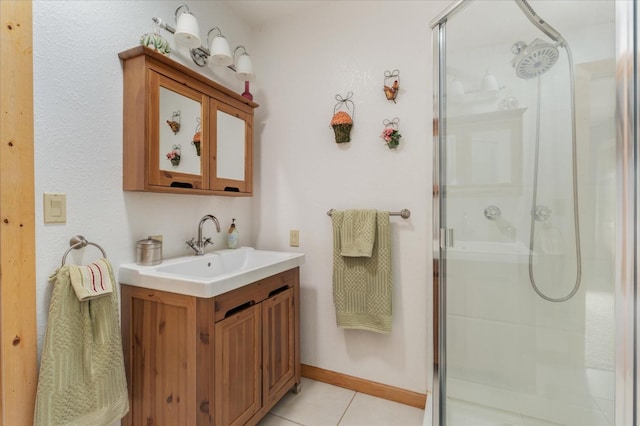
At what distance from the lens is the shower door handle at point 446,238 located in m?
1.48

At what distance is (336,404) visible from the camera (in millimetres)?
1757

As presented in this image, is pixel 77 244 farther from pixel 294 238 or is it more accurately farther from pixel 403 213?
pixel 403 213

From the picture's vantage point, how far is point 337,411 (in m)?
1.69

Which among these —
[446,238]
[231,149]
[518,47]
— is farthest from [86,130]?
[518,47]

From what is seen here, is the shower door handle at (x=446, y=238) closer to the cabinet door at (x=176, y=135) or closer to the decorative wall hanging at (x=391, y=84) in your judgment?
the decorative wall hanging at (x=391, y=84)

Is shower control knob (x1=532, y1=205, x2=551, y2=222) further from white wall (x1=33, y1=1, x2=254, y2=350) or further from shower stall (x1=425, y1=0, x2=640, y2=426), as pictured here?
white wall (x1=33, y1=1, x2=254, y2=350)

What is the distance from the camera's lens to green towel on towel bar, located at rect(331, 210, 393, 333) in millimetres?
1730

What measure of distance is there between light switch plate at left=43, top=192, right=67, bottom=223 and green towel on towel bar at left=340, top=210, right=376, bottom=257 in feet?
4.32

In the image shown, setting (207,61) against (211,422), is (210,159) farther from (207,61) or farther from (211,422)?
(211,422)

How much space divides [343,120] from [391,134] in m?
0.31

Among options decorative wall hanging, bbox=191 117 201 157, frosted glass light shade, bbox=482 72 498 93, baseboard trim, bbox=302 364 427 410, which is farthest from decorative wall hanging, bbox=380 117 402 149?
baseboard trim, bbox=302 364 427 410

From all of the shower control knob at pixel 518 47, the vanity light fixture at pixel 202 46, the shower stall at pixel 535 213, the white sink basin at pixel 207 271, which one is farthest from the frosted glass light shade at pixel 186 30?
the shower control knob at pixel 518 47

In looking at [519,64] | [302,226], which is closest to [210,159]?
[302,226]

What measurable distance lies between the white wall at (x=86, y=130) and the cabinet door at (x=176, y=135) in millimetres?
164
